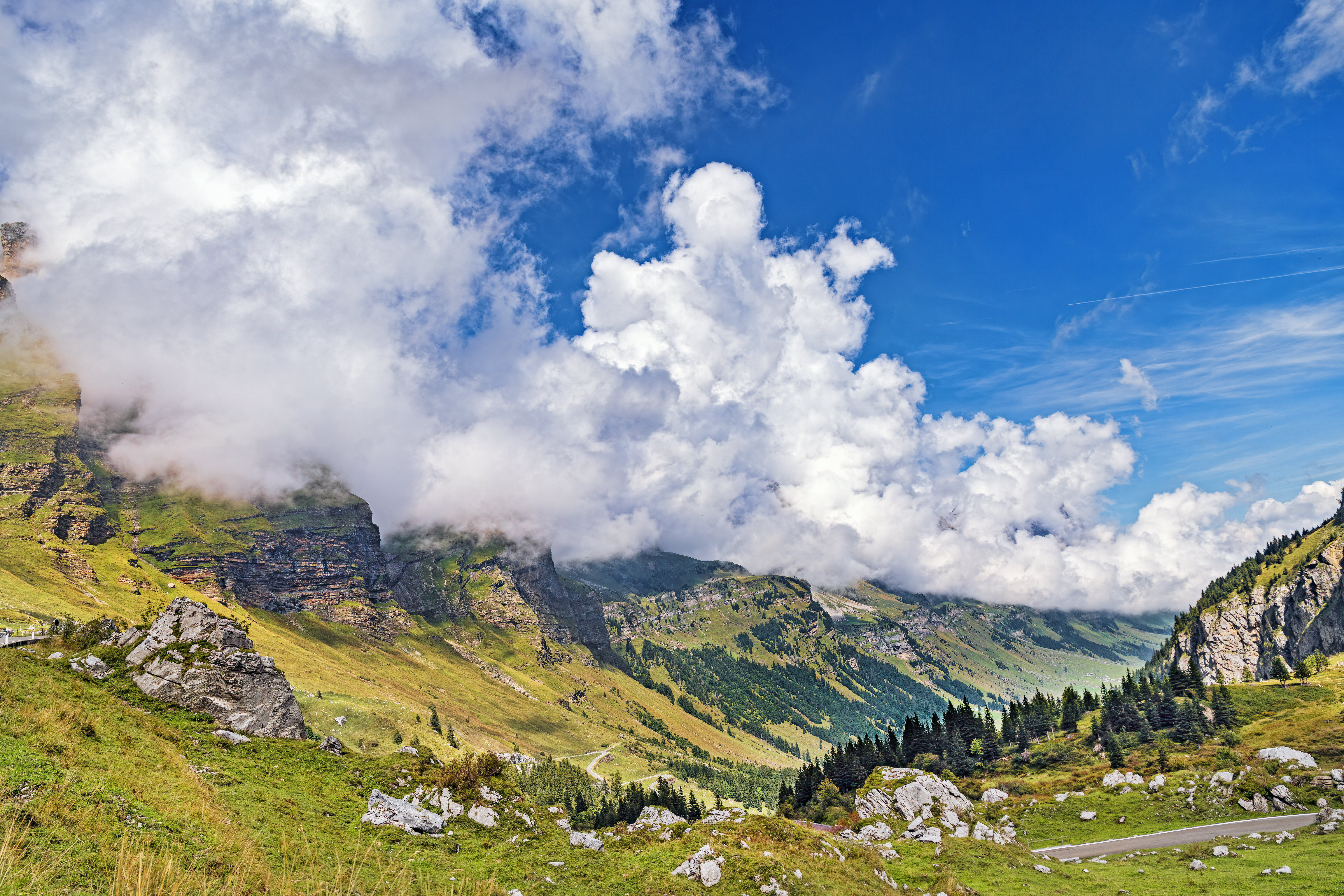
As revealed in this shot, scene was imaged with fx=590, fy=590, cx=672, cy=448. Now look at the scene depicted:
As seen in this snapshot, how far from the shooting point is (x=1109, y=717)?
122625mm

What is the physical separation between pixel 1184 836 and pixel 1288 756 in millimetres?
25430

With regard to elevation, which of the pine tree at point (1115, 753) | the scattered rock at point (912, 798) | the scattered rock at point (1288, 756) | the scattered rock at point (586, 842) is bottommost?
the scattered rock at point (912, 798)

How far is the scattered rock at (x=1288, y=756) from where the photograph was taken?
7150cm

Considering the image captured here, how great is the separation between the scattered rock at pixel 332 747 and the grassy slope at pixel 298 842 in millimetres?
1984

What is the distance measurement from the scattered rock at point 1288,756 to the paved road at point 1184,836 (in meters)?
12.3

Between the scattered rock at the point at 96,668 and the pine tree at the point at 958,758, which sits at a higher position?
the scattered rock at the point at 96,668

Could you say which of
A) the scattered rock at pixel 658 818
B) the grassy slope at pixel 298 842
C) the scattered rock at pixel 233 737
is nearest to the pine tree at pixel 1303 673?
the grassy slope at pixel 298 842

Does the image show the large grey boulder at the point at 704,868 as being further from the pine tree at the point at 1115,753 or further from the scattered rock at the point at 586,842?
the pine tree at the point at 1115,753

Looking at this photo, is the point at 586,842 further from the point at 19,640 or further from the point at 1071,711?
the point at 1071,711

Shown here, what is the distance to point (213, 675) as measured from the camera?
169 ft

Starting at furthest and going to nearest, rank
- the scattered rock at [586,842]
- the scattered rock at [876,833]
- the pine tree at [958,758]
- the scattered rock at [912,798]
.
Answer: the pine tree at [958,758], the scattered rock at [912,798], the scattered rock at [876,833], the scattered rock at [586,842]

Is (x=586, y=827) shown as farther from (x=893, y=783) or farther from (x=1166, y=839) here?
(x=1166, y=839)

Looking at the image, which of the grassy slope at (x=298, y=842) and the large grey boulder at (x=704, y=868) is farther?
the large grey boulder at (x=704, y=868)

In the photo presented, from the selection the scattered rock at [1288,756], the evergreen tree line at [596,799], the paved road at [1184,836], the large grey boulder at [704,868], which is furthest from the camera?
the evergreen tree line at [596,799]
